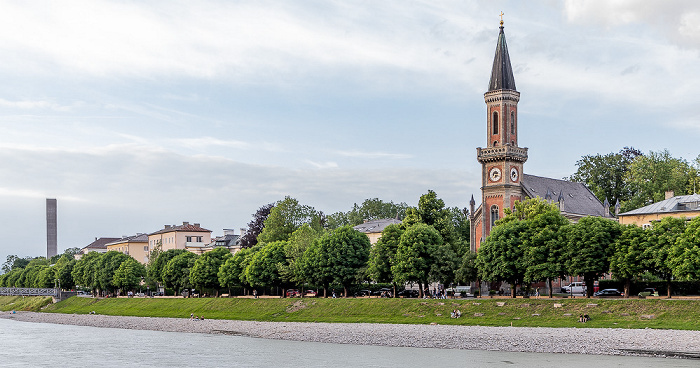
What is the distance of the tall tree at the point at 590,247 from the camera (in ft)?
256

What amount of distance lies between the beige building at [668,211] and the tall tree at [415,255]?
24794 mm

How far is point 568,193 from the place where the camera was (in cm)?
12581

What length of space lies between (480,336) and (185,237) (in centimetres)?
12069

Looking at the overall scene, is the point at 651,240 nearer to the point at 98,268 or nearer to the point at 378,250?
the point at 378,250

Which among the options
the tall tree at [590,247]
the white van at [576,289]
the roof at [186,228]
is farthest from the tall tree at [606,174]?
the roof at [186,228]

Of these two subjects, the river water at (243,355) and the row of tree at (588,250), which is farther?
the row of tree at (588,250)

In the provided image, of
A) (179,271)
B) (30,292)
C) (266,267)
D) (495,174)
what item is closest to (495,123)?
(495,174)

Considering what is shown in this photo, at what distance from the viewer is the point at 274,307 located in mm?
96500

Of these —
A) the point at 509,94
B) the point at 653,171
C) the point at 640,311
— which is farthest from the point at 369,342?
the point at 653,171

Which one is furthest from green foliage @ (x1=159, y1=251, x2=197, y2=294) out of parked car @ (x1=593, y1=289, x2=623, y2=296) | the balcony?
parked car @ (x1=593, y1=289, x2=623, y2=296)

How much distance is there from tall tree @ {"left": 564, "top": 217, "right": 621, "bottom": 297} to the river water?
71.7ft

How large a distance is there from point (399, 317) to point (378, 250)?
12.9 m

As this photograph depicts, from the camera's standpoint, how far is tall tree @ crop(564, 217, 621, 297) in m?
78.1

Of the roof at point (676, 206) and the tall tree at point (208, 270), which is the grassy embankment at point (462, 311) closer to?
the tall tree at point (208, 270)
